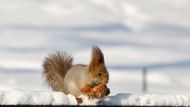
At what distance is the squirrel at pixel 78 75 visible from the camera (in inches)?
240

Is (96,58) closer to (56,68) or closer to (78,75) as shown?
(78,75)

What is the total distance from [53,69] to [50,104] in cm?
129

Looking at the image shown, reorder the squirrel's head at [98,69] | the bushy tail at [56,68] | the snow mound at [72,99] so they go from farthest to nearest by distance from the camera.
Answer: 1. the bushy tail at [56,68]
2. the squirrel's head at [98,69]
3. the snow mound at [72,99]

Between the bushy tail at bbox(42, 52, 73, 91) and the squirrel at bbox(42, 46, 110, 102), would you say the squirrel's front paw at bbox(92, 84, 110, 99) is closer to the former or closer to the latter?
the squirrel at bbox(42, 46, 110, 102)

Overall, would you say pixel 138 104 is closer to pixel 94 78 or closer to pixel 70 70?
pixel 94 78

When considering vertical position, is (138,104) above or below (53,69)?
below

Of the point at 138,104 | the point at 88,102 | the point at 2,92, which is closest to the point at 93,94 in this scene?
the point at 88,102

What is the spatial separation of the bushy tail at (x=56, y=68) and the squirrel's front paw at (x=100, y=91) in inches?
35.4

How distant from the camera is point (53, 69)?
6965 millimetres

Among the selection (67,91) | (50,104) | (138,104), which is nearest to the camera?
(50,104)

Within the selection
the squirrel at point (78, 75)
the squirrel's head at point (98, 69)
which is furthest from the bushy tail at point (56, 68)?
the squirrel's head at point (98, 69)

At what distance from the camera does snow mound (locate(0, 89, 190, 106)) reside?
5711 millimetres

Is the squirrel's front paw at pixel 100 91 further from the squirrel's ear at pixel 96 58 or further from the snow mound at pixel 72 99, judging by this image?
the squirrel's ear at pixel 96 58

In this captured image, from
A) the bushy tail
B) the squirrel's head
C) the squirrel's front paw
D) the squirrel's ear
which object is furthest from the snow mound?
the bushy tail
